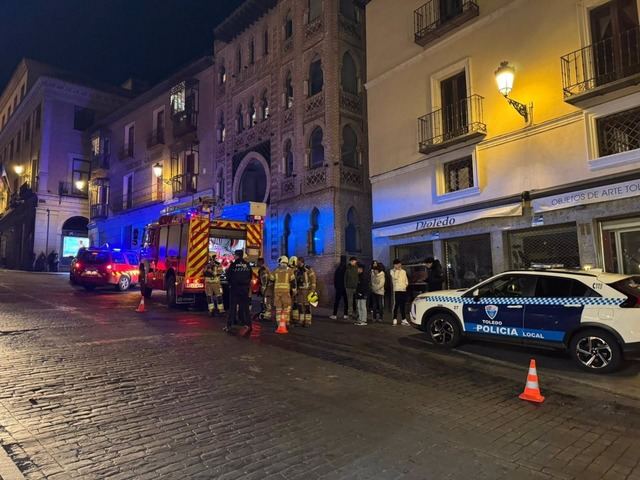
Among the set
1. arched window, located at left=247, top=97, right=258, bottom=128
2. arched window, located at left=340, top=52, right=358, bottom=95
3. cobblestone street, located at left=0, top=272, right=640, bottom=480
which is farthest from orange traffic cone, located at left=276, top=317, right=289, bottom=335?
arched window, located at left=247, top=97, right=258, bottom=128

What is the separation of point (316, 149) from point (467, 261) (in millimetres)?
9244

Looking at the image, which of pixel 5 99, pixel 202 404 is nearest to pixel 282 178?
pixel 202 404

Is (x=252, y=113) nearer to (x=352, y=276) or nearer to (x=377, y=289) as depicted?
(x=352, y=276)

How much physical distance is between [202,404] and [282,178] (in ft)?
54.7

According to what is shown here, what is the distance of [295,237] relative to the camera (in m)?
20.3

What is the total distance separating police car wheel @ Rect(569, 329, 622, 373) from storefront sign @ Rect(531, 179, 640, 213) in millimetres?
4628

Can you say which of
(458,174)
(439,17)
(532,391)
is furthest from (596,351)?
(439,17)

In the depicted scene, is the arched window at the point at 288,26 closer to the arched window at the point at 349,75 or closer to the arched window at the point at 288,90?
the arched window at the point at 288,90

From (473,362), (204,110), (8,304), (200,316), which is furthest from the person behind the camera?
(204,110)

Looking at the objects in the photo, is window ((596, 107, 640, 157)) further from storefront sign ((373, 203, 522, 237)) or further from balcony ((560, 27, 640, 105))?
storefront sign ((373, 203, 522, 237))

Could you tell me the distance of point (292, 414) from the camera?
5066 millimetres

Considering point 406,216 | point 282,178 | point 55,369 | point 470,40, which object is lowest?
point 55,369

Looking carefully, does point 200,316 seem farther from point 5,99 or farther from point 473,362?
point 5,99

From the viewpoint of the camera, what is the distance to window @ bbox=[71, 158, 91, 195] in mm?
40219
